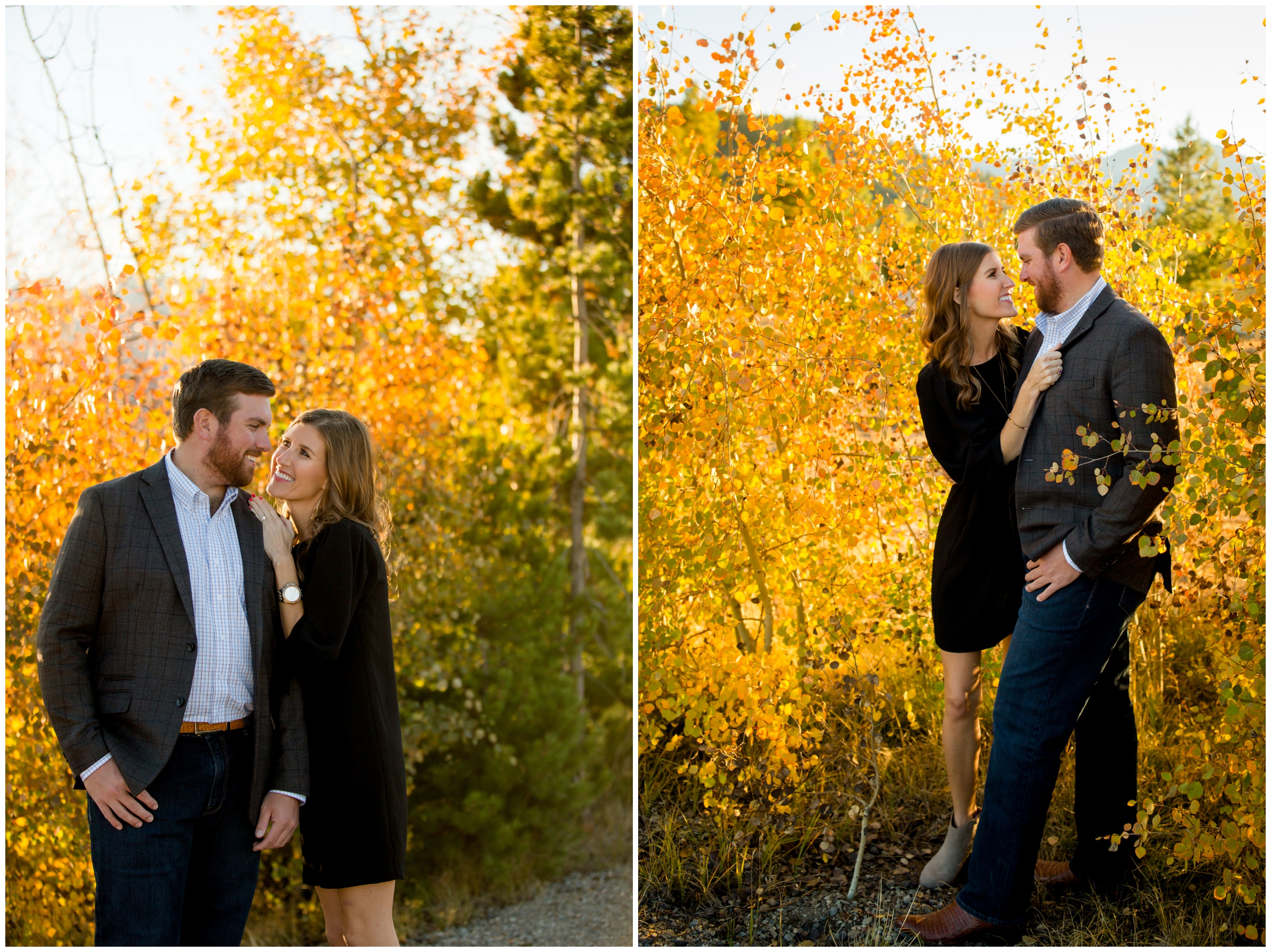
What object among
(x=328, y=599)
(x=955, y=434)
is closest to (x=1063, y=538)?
(x=955, y=434)

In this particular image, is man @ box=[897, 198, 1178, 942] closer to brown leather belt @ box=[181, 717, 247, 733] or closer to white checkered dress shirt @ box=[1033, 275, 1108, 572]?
white checkered dress shirt @ box=[1033, 275, 1108, 572]

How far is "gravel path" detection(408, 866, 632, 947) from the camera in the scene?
205 inches

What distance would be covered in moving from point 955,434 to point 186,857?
212cm

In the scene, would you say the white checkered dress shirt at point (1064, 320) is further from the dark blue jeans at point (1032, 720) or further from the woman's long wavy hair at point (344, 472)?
the woman's long wavy hair at point (344, 472)

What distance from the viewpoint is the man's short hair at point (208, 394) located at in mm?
2211

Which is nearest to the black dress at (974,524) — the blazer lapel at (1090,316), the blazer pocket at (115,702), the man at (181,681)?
the blazer lapel at (1090,316)

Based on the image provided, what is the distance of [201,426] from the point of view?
2.21 metres

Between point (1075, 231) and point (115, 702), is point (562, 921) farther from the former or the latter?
point (1075, 231)

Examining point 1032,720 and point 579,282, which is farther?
point 579,282

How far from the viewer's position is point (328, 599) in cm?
222

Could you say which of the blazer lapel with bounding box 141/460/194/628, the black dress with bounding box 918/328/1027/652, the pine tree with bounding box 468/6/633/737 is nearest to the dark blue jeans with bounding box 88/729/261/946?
the blazer lapel with bounding box 141/460/194/628

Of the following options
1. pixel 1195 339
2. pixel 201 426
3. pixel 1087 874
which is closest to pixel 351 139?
pixel 201 426

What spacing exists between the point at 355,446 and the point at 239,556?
39cm

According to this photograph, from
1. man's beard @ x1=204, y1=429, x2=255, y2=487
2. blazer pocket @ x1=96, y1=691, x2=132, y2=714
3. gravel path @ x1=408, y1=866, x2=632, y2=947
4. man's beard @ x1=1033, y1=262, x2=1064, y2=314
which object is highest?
man's beard @ x1=1033, y1=262, x2=1064, y2=314
